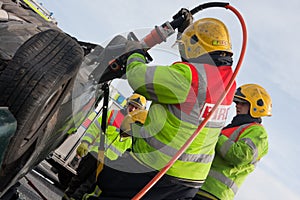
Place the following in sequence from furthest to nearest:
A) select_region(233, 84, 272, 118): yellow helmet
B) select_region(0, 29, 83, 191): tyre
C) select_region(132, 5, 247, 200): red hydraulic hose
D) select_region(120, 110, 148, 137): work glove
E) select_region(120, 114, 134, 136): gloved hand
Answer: select_region(120, 114, 134, 136): gloved hand < select_region(120, 110, 148, 137): work glove < select_region(233, 84, 272, 118): yellow helmet < select_region(132, 5, 247, 200): red hydraulic hose < select_region(0, 29, 83, 191): tyre

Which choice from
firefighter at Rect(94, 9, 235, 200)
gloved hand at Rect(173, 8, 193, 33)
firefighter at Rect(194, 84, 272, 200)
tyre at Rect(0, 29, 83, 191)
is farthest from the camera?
firefighter at Rect(194, 84, 272, 200)

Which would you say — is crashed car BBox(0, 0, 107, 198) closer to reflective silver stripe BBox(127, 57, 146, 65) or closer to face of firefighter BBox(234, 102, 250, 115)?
reflective silver stripe BBox(127, 57, 146, 65)

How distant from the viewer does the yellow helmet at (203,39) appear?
3.43 meters

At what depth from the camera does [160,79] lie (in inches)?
120

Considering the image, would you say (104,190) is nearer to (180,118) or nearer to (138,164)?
(138,164)

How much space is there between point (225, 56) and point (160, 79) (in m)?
0.65

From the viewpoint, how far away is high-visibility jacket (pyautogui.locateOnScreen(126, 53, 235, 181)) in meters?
3.07

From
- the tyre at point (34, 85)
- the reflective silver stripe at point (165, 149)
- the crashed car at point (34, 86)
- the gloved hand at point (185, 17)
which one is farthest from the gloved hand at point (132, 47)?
the tyre at point (34, 85)

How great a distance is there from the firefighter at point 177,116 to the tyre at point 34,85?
0.69m

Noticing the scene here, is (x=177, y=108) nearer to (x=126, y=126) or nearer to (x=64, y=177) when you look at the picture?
(x=126, y=126)

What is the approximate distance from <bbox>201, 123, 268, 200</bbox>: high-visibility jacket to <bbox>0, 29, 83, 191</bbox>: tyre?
2281 millimetres

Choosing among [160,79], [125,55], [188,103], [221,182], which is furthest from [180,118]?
[221,182]

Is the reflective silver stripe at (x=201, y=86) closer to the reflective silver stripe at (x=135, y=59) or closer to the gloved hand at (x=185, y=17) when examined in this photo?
the reflective silver stripe at (x=135, y=59)

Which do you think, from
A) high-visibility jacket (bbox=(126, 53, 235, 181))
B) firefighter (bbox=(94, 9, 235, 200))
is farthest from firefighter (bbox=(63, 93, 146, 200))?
high-visibility jacket (bbox=(126, 53, 235, 181))
